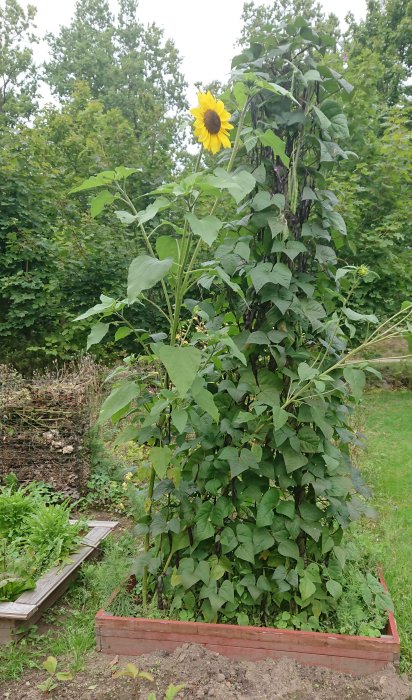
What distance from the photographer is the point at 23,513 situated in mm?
3232

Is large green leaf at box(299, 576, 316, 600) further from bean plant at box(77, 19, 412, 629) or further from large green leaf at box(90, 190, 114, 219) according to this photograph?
large green leaf at box(90, 190, 114, 219)

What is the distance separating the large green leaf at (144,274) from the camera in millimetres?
1609

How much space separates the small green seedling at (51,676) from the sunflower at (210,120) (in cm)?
200

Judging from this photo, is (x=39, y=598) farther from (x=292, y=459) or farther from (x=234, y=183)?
(x=234, y=183)

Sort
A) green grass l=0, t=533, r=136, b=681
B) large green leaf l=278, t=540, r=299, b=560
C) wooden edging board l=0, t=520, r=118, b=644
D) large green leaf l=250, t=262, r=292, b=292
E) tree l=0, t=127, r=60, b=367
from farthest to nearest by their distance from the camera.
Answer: tree l=0, t=127, r=60, b=367, wooden edging board l=0, t=520, r=118, b=644, green grass l=0, t=533, r=136, b=681, large green leaf l=278, t=540, r=299, b=560, large green leaf l=250, t=262, r=292, b=292

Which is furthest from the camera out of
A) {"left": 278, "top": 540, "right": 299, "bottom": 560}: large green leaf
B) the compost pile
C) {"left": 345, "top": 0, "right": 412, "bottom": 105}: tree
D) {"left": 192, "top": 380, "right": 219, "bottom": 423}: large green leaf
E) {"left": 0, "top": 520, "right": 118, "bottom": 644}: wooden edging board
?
{"left": 345, "top": 0, "right": 412, "bottom": 105}: tree

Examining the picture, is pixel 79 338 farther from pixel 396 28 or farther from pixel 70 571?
pixel 396 28

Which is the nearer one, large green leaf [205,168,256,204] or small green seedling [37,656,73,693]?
large green leaf [205,168,256,204]

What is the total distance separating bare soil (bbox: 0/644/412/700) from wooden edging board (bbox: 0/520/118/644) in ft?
1.00

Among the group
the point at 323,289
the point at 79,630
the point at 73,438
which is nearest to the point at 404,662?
the point at 79,630

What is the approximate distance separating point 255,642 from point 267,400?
0.92 m

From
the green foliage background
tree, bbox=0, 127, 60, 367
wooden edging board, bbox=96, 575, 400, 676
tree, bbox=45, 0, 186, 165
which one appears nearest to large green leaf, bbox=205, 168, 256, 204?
wooden edging board, bbox=96, 575, 400, 676

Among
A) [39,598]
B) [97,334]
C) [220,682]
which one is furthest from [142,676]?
[97,334]

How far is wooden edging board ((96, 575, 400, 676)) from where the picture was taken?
2.04m
